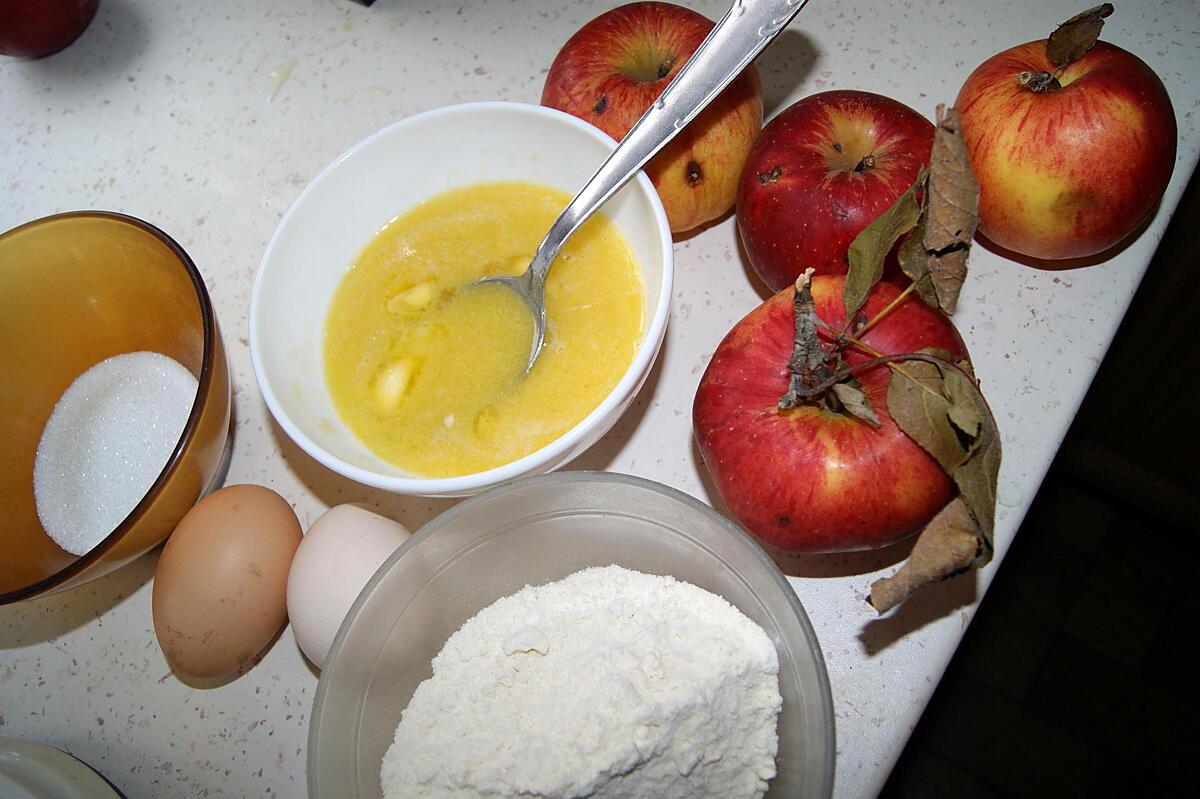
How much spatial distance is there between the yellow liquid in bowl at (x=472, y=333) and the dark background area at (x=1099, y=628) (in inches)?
29.8

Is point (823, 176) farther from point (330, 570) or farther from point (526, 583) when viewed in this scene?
point (330, 570)

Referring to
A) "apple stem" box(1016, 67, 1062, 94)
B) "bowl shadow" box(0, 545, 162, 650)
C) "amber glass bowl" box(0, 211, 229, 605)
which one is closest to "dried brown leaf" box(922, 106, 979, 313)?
"apple stem" box(1016, 67, 1062, 94)

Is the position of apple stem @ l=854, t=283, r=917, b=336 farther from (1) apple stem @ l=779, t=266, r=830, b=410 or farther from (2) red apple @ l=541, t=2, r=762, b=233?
(2) red apple @ l=541, t=2, r=762, b=233

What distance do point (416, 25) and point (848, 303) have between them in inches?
27.1

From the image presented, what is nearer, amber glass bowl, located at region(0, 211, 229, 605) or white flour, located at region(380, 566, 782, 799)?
white flour, located at region(380, 566, 782, 799)

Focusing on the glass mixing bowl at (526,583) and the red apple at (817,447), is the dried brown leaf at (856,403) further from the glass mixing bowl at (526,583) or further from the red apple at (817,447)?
the glass mixing bowl at (526,583)

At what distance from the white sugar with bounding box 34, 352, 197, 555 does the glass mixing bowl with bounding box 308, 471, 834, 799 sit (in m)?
0.29

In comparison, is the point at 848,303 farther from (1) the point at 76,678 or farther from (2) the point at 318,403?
(1) the point at 76,678

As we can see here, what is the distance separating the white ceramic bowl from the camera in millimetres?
738

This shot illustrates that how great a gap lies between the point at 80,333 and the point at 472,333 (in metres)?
0.42

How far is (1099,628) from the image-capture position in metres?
1.33

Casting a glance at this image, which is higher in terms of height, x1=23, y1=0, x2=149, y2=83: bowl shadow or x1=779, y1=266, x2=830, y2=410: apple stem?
x1=779, y1=266, x2=830, y2=410: apple stem

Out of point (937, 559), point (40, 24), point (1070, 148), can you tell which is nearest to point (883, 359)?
point (937, 559)

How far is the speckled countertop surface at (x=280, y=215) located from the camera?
793mm
